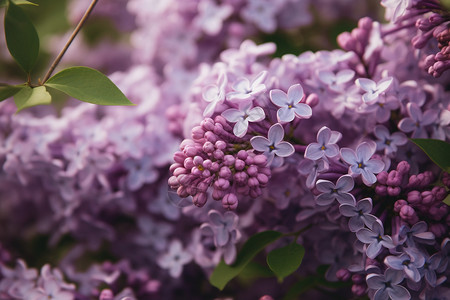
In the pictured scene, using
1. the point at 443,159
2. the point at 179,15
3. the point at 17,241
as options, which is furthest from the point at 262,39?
the point at 17,241

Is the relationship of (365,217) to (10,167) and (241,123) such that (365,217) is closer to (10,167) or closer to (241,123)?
(241,123)

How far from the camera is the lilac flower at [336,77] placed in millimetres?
906

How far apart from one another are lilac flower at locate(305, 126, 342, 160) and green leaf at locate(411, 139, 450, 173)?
5.1 inches

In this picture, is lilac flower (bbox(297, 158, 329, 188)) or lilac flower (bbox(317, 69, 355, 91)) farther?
lilac flower (bbox(317, 69, 355, 91))

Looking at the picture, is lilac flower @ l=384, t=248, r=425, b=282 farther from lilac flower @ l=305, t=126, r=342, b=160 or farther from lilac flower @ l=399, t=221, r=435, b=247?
lilac flower @ l=305, t=126, r=342, b=160

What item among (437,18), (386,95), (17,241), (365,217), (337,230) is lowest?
(17,241)

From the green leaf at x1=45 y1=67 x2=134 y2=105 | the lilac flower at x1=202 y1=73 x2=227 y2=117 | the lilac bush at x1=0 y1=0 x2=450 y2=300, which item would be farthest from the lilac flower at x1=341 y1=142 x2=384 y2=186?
the green leaf at x1=45 y1=67 x2=134 y2=105

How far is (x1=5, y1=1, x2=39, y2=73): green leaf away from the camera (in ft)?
2.44

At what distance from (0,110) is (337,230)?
862 millimetres

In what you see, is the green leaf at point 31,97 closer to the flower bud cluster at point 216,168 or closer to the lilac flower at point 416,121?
the flower bud cluster at point 216,168

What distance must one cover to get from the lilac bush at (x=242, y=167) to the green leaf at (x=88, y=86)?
0.45ft

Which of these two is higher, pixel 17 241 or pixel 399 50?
pixel 399 50

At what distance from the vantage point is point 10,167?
3.48ft

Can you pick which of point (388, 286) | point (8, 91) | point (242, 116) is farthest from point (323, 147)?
point (8, 91)
